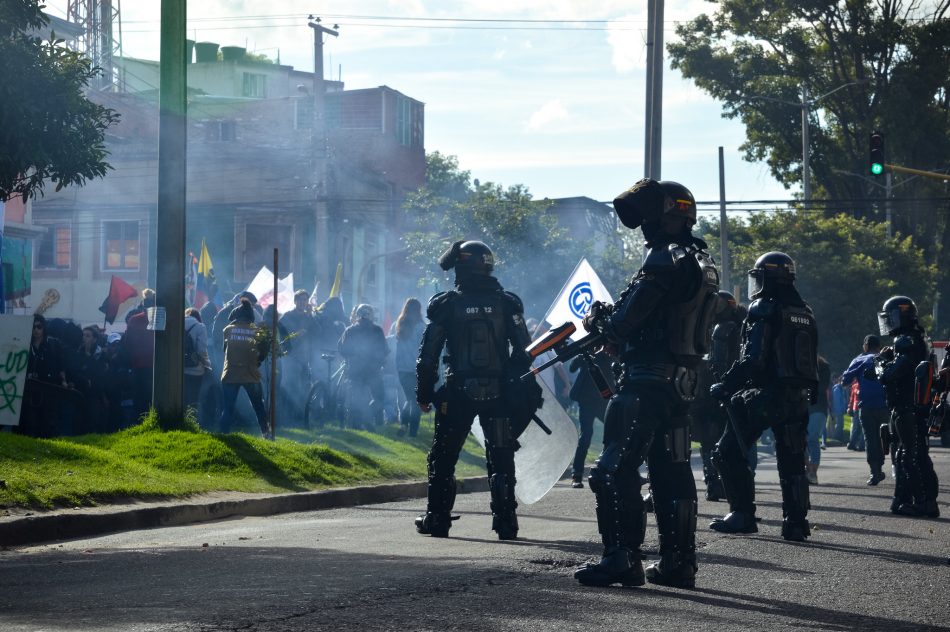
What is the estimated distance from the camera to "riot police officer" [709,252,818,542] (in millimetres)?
9031

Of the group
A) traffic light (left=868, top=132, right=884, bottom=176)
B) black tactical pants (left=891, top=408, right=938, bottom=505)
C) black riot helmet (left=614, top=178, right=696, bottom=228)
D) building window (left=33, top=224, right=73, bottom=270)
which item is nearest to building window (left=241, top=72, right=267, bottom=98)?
building window (left=33, top=224, right=73, bottom=270)

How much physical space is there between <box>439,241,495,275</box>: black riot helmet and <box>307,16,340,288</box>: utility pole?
107 feet

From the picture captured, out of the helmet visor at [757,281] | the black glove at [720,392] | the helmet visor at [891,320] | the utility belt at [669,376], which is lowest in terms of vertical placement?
the black glove at [720,392]

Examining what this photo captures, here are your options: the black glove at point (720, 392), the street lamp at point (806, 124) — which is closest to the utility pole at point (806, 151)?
the street lamp at point (806, 124)

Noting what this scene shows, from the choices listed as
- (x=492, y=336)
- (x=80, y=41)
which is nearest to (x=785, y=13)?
(x=80, y=41)

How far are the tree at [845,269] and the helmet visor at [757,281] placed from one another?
104ft

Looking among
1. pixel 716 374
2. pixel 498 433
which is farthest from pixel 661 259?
pixel 716 374

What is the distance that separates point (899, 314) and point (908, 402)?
77 cm

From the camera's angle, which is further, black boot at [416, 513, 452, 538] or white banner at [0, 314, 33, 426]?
white banner at [0, 314, 33, 426]

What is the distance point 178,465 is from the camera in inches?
494

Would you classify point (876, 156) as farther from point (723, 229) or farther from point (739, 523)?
point (739, 523)

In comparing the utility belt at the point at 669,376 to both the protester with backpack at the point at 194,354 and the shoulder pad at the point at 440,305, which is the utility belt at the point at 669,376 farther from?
the protester with backpack at the point at 194,354

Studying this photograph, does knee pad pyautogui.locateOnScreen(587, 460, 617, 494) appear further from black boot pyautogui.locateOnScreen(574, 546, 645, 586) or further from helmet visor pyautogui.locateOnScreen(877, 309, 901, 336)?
helmet visor pyautogui.locateOnScreen(877, 309, 901, 336)

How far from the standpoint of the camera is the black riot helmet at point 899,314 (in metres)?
11.2
